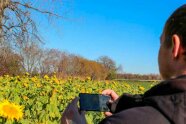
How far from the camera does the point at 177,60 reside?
5.90ft

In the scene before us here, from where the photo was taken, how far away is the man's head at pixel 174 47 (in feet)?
5.79

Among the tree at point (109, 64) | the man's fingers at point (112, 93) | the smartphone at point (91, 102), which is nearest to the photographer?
the smartphone at point (91, 102)

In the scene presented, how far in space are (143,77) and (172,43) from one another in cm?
6212

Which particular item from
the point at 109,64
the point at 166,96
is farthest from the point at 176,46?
the point at 109,64

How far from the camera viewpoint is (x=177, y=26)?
178 cm

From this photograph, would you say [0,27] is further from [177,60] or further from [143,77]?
[143,77]

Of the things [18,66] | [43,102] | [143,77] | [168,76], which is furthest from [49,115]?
[143,77]

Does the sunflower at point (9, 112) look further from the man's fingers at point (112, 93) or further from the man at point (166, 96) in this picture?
the man at point (166, 96)

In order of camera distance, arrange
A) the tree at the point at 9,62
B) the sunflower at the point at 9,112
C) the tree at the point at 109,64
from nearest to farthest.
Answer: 1. the sunflower at the point at 9,112
2. the tree at the point at 9,62
3. the tree at the point at 109,64

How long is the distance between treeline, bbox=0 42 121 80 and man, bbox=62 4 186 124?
20.2m

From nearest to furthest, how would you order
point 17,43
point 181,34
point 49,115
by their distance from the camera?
point 181,34 < point 49,115 < point 17,43

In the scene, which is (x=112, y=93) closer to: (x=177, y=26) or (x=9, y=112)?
(x=9, y=112)

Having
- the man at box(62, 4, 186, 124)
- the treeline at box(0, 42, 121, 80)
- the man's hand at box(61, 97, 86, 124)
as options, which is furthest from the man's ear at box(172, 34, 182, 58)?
the treeline at box(0, 42, 121, 80)

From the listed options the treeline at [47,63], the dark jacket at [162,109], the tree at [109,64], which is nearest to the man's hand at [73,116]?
the dark jacket at [162,109]
